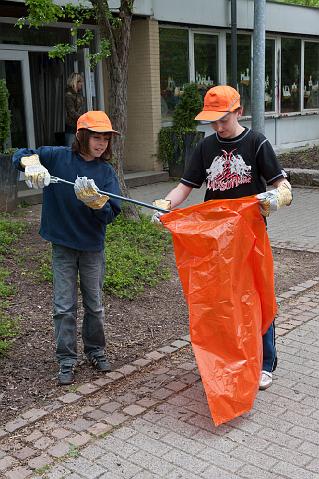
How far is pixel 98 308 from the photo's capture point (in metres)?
4.00

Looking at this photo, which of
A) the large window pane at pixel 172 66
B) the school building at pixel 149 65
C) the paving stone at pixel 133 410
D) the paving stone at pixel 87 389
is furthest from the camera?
the large window pane at pixel 172 66

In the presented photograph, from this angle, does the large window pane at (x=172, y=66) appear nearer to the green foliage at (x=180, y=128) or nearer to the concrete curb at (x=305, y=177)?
the green foliage at (x=180, y=128)

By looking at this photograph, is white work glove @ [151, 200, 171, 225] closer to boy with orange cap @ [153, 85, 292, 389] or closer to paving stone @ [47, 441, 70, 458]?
boy with orange cap @ [153, 85, 292, 389]

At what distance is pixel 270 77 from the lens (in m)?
16.4

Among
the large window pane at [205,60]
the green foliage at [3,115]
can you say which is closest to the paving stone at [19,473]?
the green foliage at [3,115]

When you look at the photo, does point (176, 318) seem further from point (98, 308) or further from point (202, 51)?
point (202, 51)

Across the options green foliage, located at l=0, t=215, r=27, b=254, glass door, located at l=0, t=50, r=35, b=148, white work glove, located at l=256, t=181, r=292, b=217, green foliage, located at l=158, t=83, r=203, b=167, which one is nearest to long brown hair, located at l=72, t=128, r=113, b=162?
white work glove, located at l=256, t=181, r=292, b=217

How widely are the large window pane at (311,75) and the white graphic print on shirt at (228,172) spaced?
15340 mm

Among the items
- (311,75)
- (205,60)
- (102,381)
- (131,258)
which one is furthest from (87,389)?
(311,75)

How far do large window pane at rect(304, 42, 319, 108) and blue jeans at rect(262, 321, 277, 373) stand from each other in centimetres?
1541

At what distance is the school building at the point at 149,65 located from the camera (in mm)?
11062

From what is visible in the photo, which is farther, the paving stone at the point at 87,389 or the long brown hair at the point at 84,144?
the paving stone at the point at 87,389

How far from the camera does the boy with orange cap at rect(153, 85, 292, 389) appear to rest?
3441mm

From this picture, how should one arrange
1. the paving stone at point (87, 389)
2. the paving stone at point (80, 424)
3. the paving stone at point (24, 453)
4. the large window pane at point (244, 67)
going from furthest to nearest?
the large window pane at point (244, 67)
the paving stone at point (87, 389)
the paving stone at point (80, 424)
the paving stone at point (24, 453)
